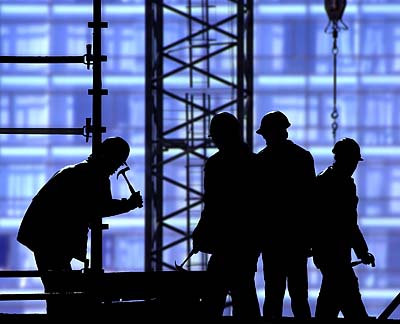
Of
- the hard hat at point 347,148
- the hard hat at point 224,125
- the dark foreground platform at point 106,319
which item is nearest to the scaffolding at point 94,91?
the dark foreground platform at point 106,319

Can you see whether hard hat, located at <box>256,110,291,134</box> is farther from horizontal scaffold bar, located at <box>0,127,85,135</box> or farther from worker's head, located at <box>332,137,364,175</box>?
horizontal scaffold bar, located at <box>0,127,85,135</box>

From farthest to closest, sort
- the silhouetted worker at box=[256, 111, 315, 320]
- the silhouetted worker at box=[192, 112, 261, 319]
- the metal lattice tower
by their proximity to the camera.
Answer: the metal lattice tower < the silhouetted worker at box=[256, 111, 315, 320] < the silhouetted worker at box=[192, 112, 261, 319]

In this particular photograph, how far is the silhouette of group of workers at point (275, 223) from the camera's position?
3098mm

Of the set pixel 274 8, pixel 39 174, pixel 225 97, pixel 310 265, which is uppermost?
pixel 274 8

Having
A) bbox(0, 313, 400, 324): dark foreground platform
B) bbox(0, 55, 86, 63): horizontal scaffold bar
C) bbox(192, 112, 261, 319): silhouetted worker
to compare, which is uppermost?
bbox(0, 55, 86, 63): horizontal scaffold bar

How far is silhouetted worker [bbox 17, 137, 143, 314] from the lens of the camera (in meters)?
2.98

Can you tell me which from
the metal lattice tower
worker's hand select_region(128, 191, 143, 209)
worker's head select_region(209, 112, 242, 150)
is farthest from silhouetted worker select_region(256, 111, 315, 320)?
the metal lattice tower

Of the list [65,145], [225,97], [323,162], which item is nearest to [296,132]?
[323,162]

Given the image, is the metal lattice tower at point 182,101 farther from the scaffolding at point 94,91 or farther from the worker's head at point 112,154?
the scaffolding at point 94,91

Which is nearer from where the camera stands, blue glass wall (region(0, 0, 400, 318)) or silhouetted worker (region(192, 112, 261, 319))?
silhouetted worker (region(192, 112, 261, 319))

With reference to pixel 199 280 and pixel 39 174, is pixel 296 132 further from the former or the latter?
pixel 199 280

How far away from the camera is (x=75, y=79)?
10.4 meters

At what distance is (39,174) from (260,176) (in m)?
7.18

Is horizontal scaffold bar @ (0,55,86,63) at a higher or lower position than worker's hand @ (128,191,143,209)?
higher
